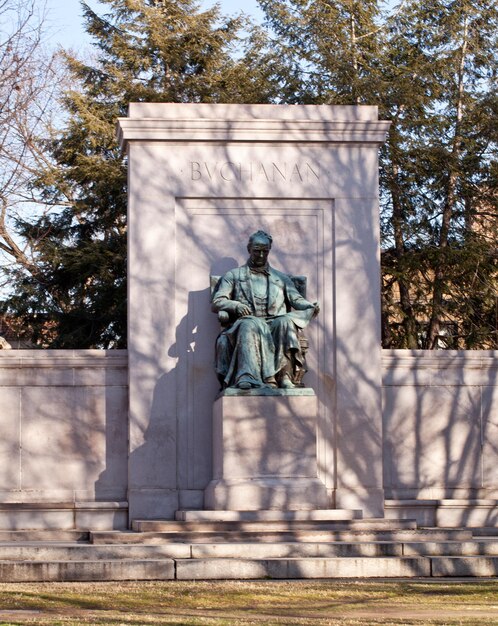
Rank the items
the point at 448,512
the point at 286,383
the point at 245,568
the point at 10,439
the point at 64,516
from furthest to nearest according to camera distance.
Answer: the point at 448,512, the point at 10,439, the point at 64,516, the point at 286,383, the point at 245,568

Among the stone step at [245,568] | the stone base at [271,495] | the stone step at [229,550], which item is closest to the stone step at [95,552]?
the stone step at [229,550]

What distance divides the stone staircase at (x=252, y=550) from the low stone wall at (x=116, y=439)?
819 millimetres

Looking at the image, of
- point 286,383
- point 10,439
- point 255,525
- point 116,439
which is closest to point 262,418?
point 286,383

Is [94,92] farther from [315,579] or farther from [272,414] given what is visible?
[315,579]

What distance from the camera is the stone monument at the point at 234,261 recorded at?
18.2 meters

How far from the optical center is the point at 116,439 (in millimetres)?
→ 18297

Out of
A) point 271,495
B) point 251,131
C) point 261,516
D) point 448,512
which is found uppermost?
point 251,131

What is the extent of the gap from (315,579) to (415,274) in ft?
55.9

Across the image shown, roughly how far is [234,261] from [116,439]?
284cm

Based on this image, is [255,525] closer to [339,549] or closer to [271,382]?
[339,549]

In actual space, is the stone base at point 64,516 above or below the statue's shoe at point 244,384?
below

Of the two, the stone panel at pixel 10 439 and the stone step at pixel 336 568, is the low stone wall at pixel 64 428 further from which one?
the stone step at pixel 336 568

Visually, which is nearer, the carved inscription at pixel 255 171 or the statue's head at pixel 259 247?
the statue's head at pixel 259 247

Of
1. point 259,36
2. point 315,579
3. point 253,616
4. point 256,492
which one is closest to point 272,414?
point 256,492
